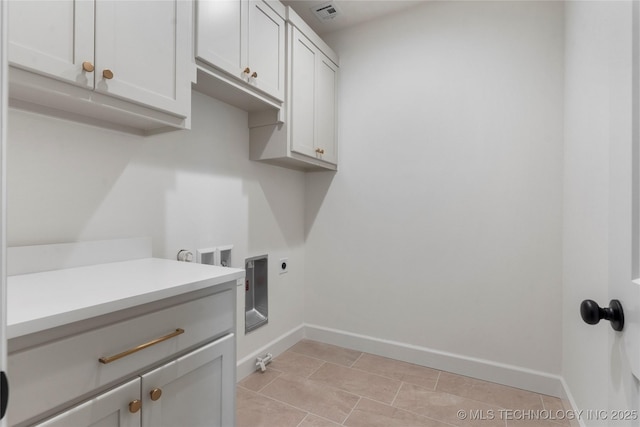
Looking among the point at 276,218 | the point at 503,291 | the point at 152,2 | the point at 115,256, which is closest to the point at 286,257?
the point at 276,218

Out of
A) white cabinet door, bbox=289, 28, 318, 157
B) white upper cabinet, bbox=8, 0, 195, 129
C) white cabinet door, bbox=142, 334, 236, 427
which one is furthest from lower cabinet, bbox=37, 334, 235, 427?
white cabinet door, bbox=289, 28, 318, 157

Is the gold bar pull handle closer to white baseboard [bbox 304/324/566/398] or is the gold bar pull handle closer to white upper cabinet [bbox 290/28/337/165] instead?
white upper cabinet [bbox 290/28/337/165]

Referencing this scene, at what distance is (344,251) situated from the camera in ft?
8.34

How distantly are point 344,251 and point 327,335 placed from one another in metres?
0.73

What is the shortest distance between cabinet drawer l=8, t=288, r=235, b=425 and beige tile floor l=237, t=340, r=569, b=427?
943 millimetres

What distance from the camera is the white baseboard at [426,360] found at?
189 cm

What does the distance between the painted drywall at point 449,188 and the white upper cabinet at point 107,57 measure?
5.01 feet

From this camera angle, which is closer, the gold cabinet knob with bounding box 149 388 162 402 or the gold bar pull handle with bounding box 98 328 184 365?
the gold bar pull handle with bounding box 98 328 184 365

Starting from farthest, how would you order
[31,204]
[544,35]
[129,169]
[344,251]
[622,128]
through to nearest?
[344,251]
[544,35]
[129,169]
[31,204]
[622,128]

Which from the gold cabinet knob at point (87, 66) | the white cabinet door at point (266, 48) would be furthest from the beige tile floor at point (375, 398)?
the white cabinet door at point (266, 48)

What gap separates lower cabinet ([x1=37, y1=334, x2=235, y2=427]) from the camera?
767 millimetres

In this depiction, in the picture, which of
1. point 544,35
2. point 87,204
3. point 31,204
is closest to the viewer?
point 31,204

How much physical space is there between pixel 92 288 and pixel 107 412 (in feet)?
1.07

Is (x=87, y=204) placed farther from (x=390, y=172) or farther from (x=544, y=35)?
(x=544, y=35)
